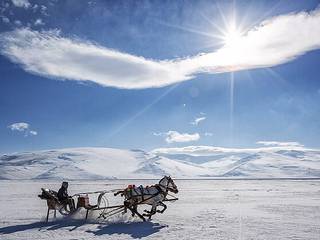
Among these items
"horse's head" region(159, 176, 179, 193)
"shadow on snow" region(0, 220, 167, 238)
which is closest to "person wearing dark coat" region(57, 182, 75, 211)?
"shadow on snow" region(0, 220, 167, 238)

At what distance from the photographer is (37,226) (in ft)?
49.0

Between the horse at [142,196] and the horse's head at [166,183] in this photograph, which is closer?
the horse at [142,196]

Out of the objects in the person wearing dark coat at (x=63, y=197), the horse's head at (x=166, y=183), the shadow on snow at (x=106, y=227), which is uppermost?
the horse's head at (x=166, y=183)

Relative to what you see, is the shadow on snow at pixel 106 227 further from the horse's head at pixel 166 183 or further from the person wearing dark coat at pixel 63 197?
the horse's head at pixel 166 183

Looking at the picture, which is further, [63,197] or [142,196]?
[63,197]

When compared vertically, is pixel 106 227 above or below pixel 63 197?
below

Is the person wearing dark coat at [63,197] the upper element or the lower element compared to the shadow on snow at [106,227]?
upper

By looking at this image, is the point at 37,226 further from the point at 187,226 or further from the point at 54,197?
the point at 187,226

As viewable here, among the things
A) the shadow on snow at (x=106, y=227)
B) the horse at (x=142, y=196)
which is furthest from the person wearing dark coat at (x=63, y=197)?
the horse at (x=142, y=196)

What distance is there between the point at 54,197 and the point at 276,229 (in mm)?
8446

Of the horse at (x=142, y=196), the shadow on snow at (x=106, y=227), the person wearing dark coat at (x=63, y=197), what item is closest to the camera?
the shadow on snow at (x=106, y=227)

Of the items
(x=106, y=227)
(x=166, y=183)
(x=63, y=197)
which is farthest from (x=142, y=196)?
(x=63, y=197)

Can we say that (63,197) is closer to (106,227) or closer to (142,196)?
(106,227)

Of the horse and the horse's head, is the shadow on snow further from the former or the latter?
the horse's head
